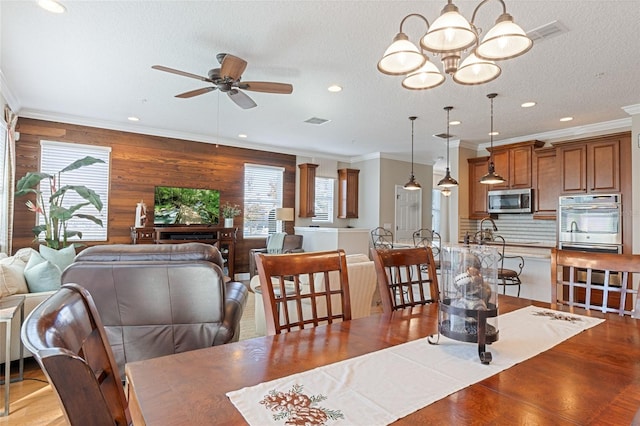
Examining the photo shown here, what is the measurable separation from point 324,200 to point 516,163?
4.05 meters

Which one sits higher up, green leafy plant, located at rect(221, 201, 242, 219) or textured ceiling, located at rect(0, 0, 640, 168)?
textured ceiling, located at rect(0, 0, 640, 168)

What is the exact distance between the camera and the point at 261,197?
7.39m

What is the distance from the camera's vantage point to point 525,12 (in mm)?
2543

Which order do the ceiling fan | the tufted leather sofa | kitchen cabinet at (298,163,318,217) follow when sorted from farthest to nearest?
kitchen cabinet at (298,163,318,217) < the ceiling fan < the tufted leather sofa

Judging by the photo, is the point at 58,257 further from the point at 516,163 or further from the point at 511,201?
the point at 516,163

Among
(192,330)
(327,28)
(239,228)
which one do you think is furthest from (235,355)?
(239,228)

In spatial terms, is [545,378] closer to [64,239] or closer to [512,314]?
[512,314]

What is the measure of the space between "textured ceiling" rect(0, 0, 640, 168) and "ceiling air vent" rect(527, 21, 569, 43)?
0.06 metres

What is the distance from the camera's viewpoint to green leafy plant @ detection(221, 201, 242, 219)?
6.77 m

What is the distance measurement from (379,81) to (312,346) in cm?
331

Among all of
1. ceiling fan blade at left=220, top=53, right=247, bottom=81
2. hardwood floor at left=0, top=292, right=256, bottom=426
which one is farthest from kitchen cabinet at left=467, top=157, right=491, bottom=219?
hardwood floor at left=0, top=292, right=256, bottom=426

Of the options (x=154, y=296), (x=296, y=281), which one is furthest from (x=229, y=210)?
(x=296, y=281)

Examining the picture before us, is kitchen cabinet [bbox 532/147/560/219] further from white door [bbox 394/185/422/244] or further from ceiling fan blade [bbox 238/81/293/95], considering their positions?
ceiling fan blade [bbox 238/81/293/95]

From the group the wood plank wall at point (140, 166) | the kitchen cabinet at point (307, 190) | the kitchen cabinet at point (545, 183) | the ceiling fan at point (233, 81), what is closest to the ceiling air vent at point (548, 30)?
the ceiling fan at point (233, 81)
